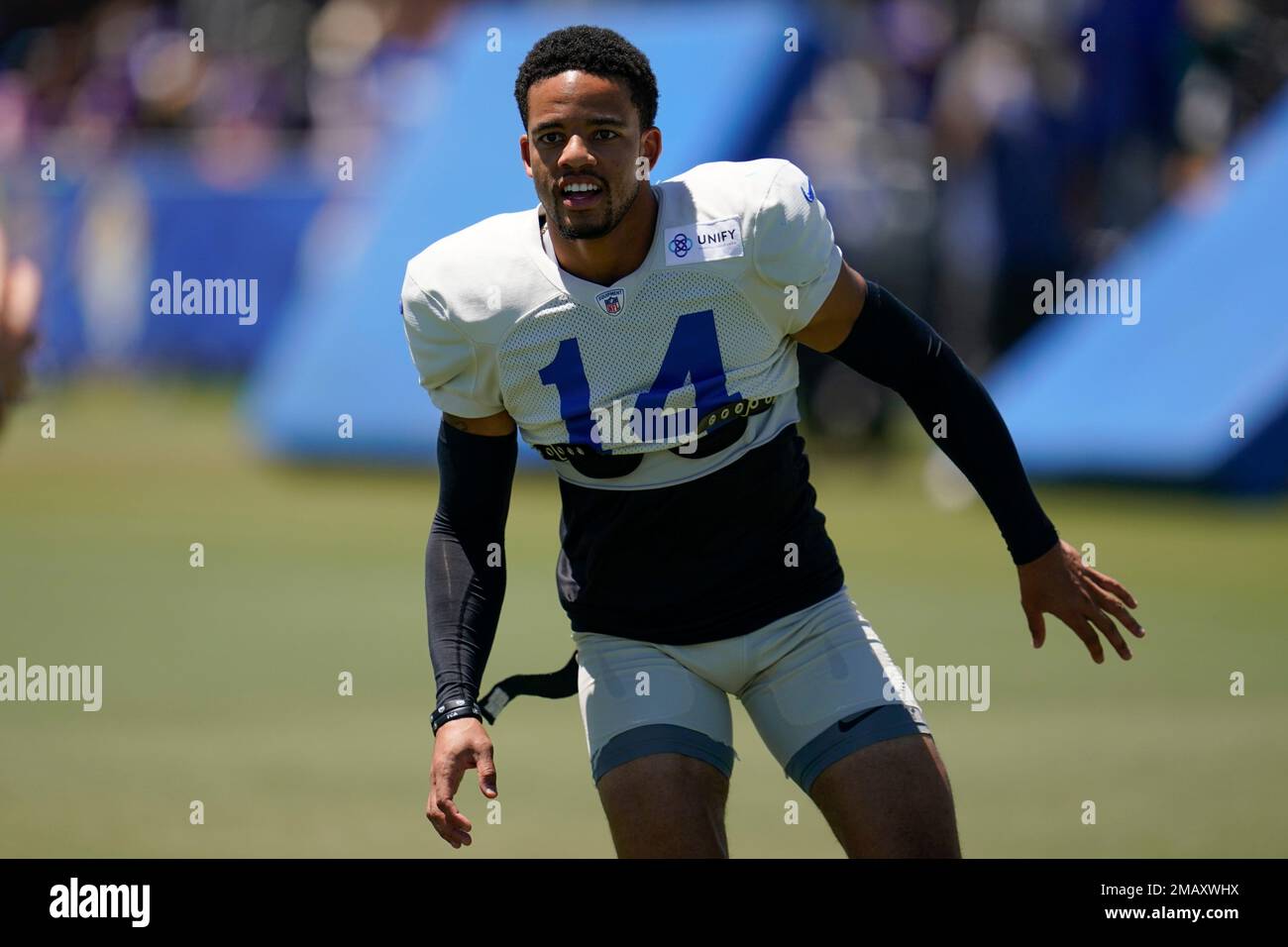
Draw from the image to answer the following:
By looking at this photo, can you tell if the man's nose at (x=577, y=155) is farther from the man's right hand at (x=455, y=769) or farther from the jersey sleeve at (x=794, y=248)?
the man's right hand at (x=455, y=769)

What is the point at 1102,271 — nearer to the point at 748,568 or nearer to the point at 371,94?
the point at 371,94

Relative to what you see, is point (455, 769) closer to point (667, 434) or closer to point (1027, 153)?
point (667, 434)

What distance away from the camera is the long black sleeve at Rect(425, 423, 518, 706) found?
17.3ft

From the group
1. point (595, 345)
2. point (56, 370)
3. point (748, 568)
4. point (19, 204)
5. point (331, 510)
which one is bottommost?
point (748, 568)

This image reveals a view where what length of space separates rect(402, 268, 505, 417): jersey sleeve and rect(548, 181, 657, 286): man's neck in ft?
1.03

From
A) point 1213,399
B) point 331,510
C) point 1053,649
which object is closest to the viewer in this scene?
point 1053,649

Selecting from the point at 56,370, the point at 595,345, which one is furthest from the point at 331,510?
the point at 595,345

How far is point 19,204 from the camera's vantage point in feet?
70.9

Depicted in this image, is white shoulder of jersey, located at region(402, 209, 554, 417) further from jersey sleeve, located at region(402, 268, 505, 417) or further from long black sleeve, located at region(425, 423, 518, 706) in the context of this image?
long black sleeve, located at region(425, 423, 518, 706)

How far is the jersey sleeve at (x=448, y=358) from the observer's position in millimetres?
5121

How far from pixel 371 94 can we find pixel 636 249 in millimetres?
17126

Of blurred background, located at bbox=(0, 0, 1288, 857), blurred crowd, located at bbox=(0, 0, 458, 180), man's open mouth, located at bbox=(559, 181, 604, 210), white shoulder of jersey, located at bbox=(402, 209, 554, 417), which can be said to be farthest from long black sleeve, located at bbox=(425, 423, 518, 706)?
blurred crowd, located at bbox=(0, 0, 458, 180)

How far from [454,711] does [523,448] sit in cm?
1037

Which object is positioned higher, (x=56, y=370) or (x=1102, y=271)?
(x=56, y=370)
